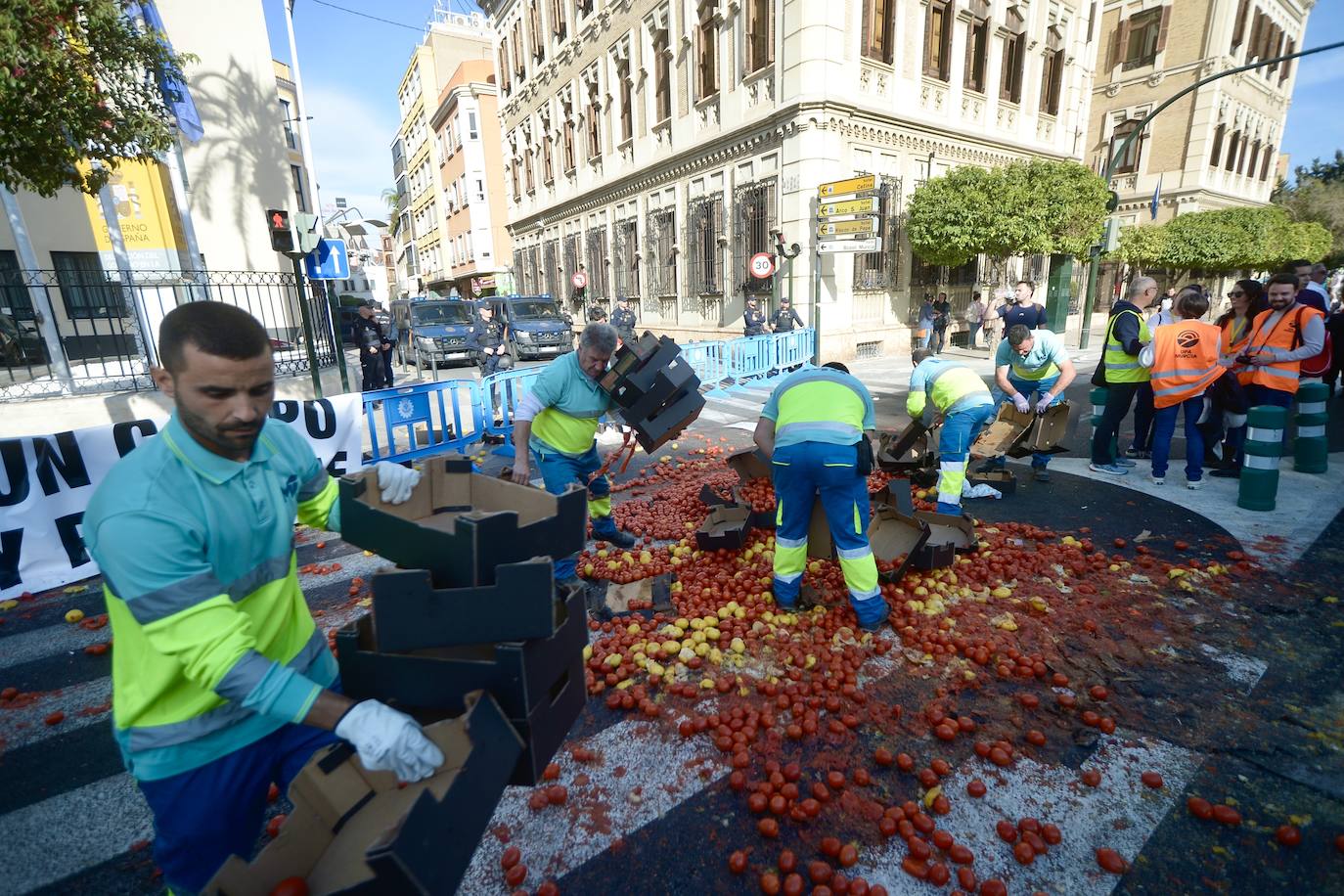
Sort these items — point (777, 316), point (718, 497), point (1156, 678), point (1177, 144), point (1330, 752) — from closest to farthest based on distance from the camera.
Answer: point (1330, 752) < point (1156, 678) < point (718, 497) < point (777, 316) < point (1177, 144)

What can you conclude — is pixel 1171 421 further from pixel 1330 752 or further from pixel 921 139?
pixel 921 139

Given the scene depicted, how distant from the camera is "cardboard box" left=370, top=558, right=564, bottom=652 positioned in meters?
1.75

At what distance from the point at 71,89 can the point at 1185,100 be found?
40.4 m

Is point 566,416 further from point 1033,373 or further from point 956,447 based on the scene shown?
point 1033,373

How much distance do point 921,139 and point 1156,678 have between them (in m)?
19.1

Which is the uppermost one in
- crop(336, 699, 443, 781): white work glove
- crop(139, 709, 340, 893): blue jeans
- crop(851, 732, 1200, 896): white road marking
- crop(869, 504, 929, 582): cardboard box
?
crop(336, 699, 443, 781): white work glove

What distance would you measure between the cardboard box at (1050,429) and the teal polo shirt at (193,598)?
24.8 feet

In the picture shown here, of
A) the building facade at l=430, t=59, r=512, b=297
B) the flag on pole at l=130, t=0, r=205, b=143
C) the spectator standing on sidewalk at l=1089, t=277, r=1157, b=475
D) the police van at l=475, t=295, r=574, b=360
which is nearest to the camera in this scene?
the spectator standing on sidewalk at l=1089, t=277, r=1157, b=475

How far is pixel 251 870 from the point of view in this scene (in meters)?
1.49

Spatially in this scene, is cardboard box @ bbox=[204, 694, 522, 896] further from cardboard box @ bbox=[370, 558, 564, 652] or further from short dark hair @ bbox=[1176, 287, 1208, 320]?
short dark hair @ bbox=[1176, 287, 1208, 320]

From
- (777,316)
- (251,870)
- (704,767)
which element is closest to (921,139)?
(777,316)

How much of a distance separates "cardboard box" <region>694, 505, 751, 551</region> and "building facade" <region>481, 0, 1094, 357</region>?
1141 cm

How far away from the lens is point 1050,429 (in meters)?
7.20

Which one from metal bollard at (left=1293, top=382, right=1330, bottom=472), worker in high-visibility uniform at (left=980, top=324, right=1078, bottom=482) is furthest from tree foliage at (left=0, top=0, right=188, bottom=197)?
metal bollard at (left=1293, top=382, right=1330, bottom=472)
